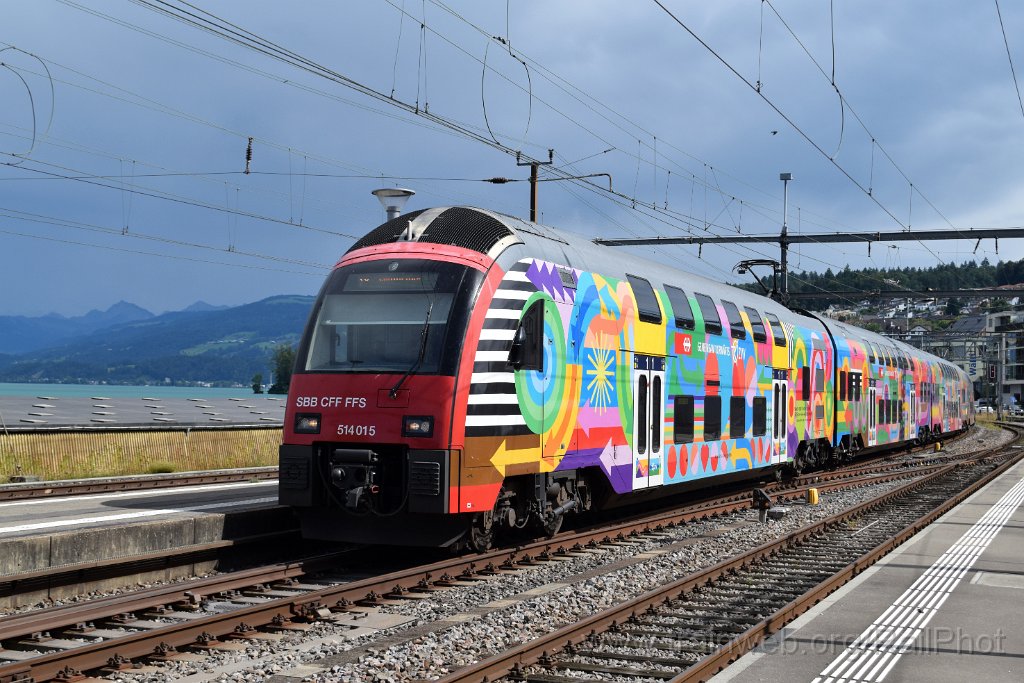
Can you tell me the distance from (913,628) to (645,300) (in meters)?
7.92

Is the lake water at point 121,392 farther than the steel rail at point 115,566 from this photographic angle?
Yes

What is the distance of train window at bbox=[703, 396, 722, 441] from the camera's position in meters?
17.5

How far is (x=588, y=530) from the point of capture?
48.4 feet

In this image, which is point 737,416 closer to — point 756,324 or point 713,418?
point 713,418

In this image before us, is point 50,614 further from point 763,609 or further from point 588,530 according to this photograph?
point 588,530

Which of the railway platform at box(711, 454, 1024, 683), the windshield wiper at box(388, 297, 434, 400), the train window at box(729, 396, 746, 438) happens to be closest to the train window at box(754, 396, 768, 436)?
the train window at box(729, 396, 746, 438)

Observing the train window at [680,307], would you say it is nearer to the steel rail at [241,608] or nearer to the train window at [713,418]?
the train window at [713,418]

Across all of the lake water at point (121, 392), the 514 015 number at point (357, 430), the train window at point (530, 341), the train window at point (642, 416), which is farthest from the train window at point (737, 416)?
the lake water at point (121, 392)

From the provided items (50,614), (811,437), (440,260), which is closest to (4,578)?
(50,614)

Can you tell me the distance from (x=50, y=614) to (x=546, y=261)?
688cm

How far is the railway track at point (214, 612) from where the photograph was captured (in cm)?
740

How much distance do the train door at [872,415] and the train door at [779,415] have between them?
32.4 ft

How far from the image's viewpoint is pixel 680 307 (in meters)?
16.8

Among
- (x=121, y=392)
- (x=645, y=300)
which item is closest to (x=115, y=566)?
(x=645, y=300)
